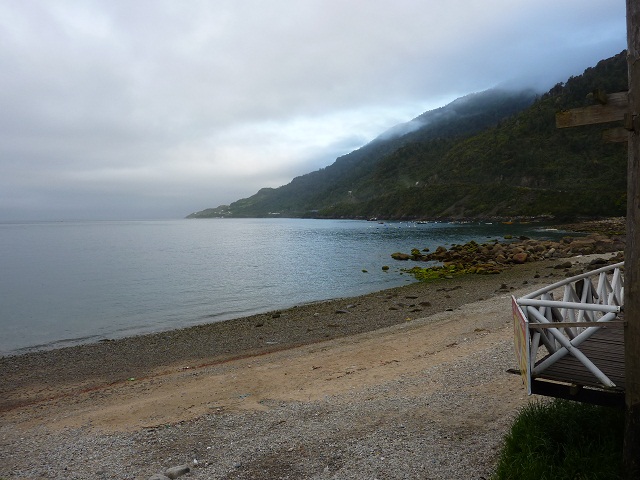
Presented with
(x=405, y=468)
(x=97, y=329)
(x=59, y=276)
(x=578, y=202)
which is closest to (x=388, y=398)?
(x=405, y=468)

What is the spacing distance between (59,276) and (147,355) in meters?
32.9

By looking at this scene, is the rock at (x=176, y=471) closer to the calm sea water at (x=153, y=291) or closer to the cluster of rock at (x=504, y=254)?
the calm sea water at (x=153, y=291)

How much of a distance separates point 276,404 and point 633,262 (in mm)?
7044

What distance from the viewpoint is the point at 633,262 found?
4195 mm

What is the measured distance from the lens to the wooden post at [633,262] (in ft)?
13.7

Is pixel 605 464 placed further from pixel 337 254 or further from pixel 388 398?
pixel 337 254

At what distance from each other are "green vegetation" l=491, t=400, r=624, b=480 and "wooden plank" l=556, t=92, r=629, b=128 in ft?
10.9

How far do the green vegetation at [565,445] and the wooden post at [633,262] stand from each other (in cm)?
36

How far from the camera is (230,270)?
46.6 metres

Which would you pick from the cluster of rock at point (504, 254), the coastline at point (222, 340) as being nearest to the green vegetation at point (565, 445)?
the coastline at point (222, 340)

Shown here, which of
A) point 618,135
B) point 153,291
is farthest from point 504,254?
point 618,135

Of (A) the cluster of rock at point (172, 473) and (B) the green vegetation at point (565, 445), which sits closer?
(B) the green vegetation at point (565, 445)

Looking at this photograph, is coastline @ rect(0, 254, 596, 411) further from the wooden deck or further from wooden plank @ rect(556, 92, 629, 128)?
wooden plank @ rect(556, 92, 629, 128)

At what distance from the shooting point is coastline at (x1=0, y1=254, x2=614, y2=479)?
6559 mm
